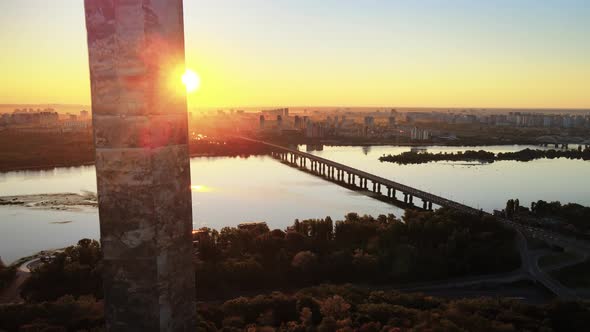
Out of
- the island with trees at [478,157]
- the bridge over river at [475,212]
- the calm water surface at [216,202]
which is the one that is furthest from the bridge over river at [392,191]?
the island with trees at [478,157]

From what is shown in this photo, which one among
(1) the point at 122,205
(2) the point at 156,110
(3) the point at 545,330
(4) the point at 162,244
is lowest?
(3) the point at 545,330

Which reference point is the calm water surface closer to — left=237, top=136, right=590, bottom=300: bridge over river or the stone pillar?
left=237, top=136, right=590, bottom=300: bridge over river

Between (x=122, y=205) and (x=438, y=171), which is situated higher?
(x=122, y=205)

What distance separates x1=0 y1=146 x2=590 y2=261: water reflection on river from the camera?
30.8 metres

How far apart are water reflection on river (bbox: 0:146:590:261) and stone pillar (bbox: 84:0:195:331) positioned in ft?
80.1

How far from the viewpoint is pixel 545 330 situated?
12.1m

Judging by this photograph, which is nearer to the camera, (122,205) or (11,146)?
(122,205)

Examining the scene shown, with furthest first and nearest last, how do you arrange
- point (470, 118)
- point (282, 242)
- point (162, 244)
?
point (470, 118) → point (282, 242) → point (162, 244)

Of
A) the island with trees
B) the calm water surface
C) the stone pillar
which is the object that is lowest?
the calm water surface

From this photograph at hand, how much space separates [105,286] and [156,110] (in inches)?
69.4

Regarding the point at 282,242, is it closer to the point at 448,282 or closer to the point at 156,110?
the point at 448,282

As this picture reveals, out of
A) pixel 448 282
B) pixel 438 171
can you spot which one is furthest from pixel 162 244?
pixel 438 171

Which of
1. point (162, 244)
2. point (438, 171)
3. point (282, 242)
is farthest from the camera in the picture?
point (438, 171)

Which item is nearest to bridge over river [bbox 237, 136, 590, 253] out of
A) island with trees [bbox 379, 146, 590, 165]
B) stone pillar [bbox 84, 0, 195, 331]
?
island with trees [bbox 379, 146, 590, 165]
